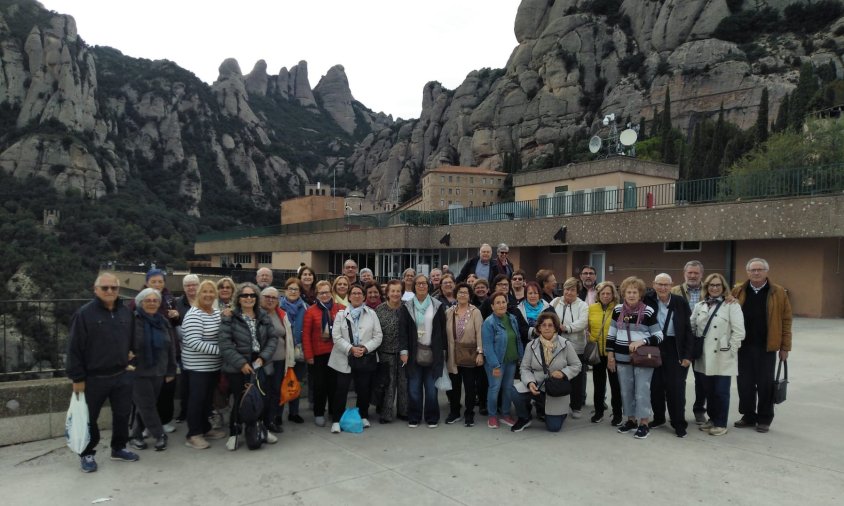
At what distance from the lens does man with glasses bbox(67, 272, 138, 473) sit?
457 centimetres

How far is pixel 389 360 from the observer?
6098mm

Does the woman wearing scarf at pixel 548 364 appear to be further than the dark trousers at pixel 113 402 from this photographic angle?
Yes

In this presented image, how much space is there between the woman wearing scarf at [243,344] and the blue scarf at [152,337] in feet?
2.08

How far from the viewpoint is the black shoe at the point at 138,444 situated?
202 inches

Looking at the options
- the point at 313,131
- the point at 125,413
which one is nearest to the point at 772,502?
the point at 125,413

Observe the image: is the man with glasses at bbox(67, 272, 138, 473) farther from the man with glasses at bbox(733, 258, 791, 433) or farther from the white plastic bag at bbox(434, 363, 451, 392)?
the man with glasses at bbox(733, 258, 791, 433)

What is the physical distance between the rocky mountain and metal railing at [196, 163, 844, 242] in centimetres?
5975

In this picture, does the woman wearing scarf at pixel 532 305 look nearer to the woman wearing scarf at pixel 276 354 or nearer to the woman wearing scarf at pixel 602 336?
the woman wearing scarf at pixel 602 336

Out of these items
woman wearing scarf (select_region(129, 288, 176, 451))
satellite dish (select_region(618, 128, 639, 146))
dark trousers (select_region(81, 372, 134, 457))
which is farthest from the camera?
satellite dish (select_region(618, 128, 639, 146))

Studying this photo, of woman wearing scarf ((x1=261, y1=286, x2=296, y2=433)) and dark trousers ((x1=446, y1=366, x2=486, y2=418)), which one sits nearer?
woman wearing scarf ((x1=261, y1=286, x2=296, y2=433))

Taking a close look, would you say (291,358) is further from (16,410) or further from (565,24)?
(565,24)

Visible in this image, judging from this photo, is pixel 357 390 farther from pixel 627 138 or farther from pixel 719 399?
pixel 627 138

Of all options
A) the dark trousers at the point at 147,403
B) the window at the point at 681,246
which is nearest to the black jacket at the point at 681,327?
the dark trousers at the point at 147,403

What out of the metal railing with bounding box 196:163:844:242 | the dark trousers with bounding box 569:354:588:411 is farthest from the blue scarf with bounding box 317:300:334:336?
the metal railing with bounding box 196:163:844:242
